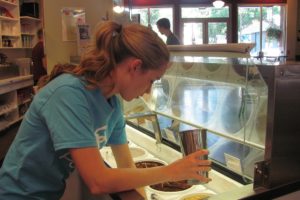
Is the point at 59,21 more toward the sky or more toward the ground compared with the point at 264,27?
more toward the ground

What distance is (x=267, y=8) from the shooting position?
514 inches

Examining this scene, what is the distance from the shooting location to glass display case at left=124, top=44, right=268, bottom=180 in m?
1.35

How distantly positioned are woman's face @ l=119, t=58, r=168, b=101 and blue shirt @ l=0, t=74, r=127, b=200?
83mm

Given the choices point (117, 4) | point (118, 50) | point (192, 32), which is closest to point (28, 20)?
point (117, 4)

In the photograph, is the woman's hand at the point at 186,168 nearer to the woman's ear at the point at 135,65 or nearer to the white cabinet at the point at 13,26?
the woman's ear at the point at 135,65

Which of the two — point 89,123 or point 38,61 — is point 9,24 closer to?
point 38,61

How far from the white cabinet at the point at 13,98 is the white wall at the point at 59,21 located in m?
2.25

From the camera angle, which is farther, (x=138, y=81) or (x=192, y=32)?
(x=192, y=32)

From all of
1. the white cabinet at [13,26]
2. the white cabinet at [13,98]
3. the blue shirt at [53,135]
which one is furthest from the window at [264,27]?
the blue shirt at [53,135]

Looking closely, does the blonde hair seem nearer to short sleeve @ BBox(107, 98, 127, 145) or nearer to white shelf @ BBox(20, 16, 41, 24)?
short sleeve @ BBox(107, 98, 127, 145)

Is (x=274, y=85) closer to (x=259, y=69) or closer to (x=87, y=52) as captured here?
(x=259, y=69)

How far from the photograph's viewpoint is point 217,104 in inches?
69.8

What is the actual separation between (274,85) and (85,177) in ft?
2.37

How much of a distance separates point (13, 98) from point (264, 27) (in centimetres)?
1026
